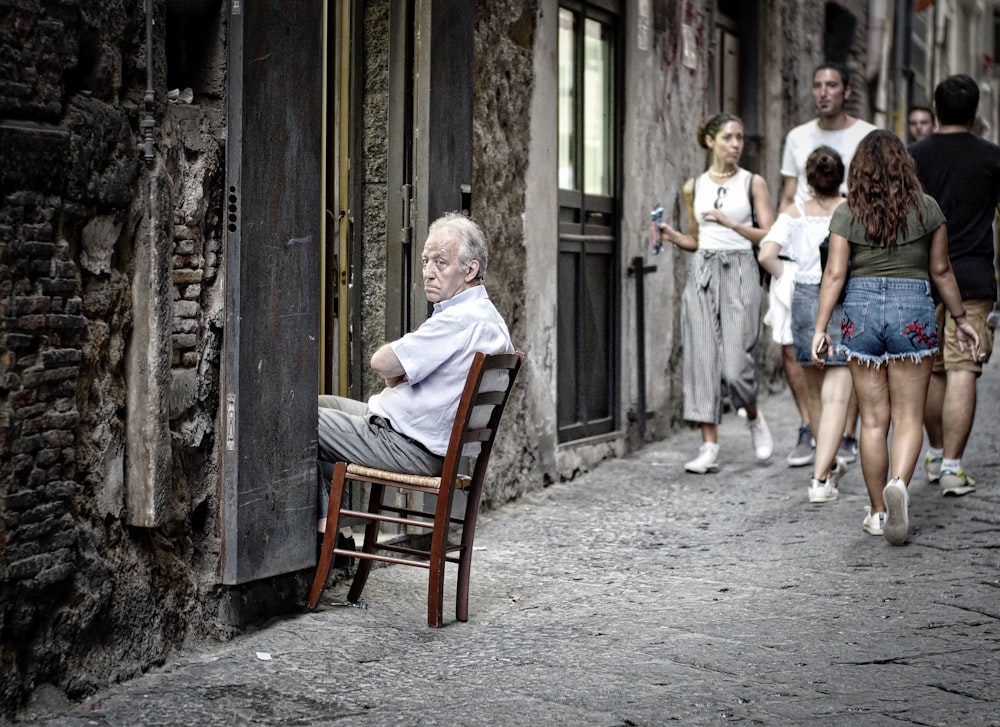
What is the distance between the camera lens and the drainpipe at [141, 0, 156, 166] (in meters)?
4.35

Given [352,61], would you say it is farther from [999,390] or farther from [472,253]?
[999,390]

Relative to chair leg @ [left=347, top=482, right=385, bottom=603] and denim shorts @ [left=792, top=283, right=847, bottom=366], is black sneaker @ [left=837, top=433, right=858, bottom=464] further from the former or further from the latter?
chair leg @ [left=347, top=482, right=385, bottom=603]

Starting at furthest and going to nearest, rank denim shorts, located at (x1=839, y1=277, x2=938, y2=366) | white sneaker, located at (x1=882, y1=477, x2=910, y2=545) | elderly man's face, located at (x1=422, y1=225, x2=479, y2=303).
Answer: denim shorts, located at (x1=839, y1=277, x2=938, y2=366) → white sneaker, located at (x1=882, y1=477, x2=910, y2=545) → elderly man's face, located at (x1=422, y1=225, x2=479, y2=303)

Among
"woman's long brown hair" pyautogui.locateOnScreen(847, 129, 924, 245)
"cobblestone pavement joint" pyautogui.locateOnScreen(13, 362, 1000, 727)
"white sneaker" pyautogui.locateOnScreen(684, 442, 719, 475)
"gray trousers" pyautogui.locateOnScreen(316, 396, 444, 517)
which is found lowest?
"cobblestone pavement joint" pyautogui.locateOnScreen(13, 362, 1000, 727)

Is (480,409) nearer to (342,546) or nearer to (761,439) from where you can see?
(342,546)

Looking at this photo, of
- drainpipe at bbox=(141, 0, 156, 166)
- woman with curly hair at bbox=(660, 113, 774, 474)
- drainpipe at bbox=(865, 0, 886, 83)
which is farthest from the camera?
drainpipe at bbox=(865, 0, 886, 83)

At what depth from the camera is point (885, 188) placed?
6.37 metres

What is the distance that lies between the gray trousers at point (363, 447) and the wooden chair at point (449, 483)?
0.07 meters

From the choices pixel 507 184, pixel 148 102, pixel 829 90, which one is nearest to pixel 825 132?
pixel 829 90

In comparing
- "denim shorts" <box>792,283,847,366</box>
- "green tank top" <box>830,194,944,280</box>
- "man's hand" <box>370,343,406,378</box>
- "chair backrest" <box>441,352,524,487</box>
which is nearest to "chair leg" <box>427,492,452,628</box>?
"chair backrest" <box>441,352,524,487</box>

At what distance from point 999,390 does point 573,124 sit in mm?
5406

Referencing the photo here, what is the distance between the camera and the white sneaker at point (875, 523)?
6574 mm

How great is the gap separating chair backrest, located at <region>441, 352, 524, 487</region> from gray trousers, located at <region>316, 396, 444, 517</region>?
6.0 inches

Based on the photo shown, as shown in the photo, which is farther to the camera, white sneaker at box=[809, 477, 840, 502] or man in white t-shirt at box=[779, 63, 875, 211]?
man in white t-shirt at box=[779, 63, 875, 211]
